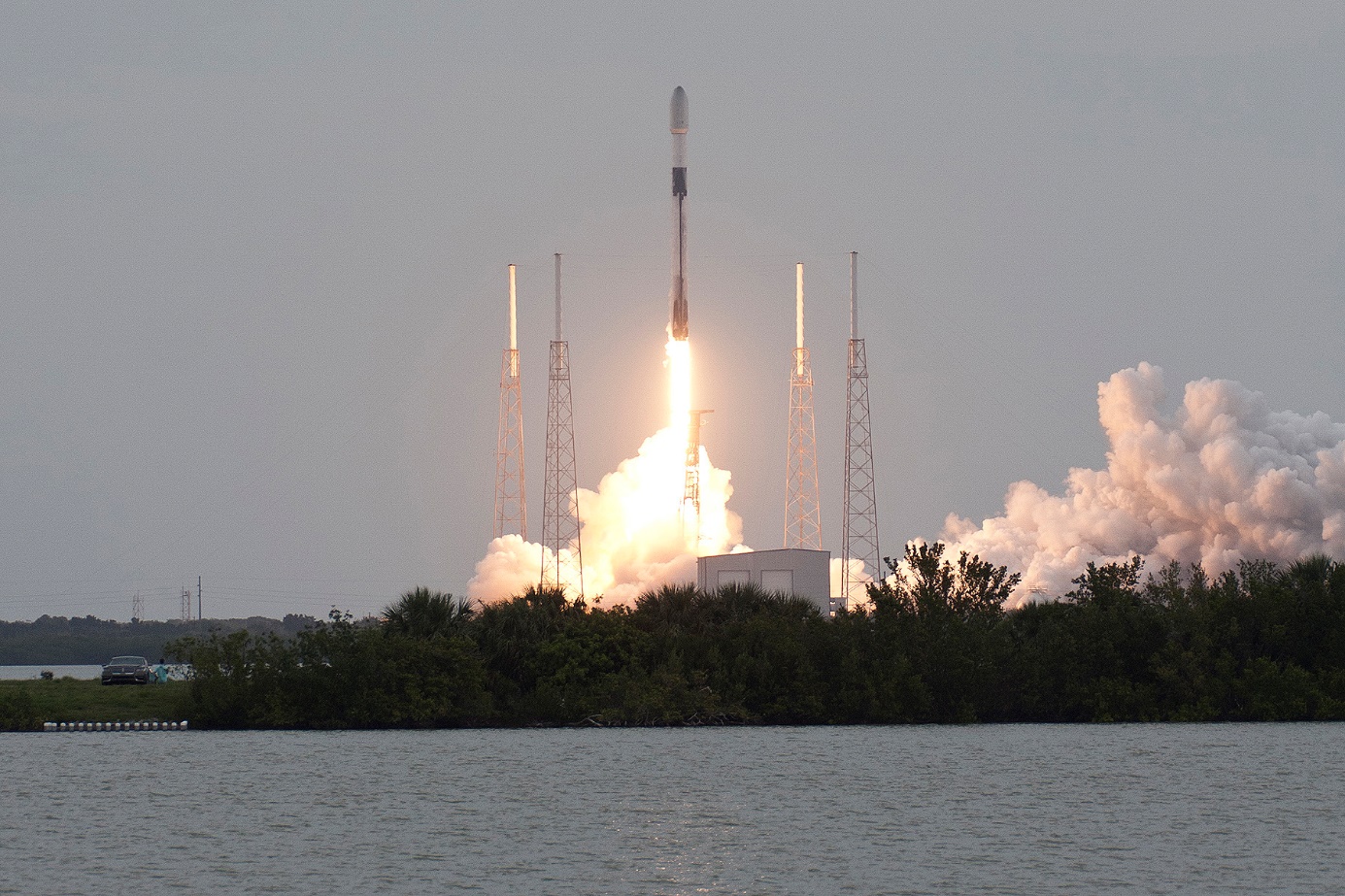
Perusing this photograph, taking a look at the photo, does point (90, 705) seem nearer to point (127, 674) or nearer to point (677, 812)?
point (127, 674)

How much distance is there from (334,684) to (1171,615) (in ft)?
90.6

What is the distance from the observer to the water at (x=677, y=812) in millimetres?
34156

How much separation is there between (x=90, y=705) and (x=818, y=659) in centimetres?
2442

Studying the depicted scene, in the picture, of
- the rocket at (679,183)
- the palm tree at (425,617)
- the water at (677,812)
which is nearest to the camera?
the water at (677,812)

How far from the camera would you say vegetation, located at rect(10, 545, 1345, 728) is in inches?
2544

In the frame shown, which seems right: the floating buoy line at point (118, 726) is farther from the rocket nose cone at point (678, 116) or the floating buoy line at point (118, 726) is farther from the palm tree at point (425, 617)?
the rocket nose cone at point (678, 116)

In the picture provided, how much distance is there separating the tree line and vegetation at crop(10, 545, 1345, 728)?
7 centimetres

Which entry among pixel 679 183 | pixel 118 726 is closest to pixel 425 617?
pixel 118 726

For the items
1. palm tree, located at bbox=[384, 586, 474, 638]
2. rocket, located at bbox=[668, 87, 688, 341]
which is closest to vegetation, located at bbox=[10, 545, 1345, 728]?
palm tree, located at bbox=[384, 586, 474, 638]

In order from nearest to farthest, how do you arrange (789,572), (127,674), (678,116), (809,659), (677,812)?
1. (677,812)
2. (809,659)
3. (127,674)
4. (789,572)
5. (678,116)

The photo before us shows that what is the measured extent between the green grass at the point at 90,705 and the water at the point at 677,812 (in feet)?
8.66

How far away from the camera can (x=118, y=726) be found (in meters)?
66.6

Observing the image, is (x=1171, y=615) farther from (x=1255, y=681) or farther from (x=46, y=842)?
(x=46, y=842)

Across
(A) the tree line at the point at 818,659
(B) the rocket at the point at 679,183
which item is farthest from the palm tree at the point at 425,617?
(B) the rocket at the point at 679,183
